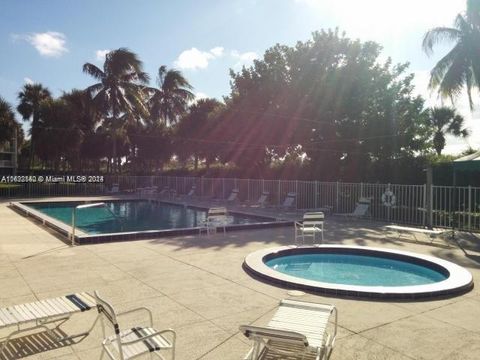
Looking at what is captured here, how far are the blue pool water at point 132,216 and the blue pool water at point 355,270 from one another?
5664 millimetres

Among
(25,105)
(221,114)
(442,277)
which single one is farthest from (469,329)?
(25,105)

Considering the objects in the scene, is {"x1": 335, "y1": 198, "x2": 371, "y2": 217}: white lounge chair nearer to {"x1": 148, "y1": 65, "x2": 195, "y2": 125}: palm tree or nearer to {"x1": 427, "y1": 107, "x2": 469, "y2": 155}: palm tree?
{"x1": 427, "y1": 107, "x2": 469, "y2": 155}: palm tree

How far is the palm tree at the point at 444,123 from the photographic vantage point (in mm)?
27953

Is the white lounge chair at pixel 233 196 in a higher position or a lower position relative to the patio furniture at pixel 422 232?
higher

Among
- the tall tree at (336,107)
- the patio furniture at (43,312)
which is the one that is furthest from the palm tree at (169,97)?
the patio furniture at (43,312)

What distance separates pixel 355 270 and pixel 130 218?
12168 mm

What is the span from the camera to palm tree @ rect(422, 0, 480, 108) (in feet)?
58.3

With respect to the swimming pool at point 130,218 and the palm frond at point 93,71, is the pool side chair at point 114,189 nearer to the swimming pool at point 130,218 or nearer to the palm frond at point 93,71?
the swimming pool at point 130,218

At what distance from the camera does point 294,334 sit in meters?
2.73

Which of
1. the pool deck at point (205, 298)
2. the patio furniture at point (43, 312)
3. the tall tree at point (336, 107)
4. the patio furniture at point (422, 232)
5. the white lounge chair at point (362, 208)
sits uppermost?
the tall tree at point (336, 107)

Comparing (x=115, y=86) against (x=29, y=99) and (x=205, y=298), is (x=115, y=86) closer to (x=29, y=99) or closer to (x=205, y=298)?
(x=29, y=99)

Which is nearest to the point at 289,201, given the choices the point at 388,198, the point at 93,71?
the point at 388,198

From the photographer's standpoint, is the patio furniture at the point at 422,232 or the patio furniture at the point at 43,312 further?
the patio furniture at the point at 422,232

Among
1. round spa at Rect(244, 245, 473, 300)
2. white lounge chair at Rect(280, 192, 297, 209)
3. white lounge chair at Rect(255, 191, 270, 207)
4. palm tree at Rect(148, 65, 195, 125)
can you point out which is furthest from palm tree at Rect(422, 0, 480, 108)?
palm tree at Rect(148, 65, 195, 125)
